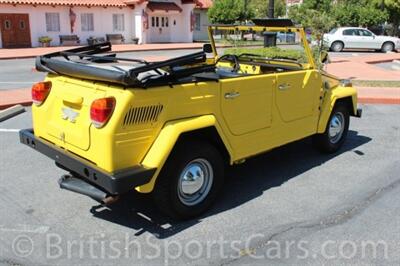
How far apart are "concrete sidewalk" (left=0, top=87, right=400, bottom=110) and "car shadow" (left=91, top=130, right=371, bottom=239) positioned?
11.7 feet

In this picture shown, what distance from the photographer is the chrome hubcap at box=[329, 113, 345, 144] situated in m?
6.06

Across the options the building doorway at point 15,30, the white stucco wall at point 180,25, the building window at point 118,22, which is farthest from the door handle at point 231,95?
the white stucco wall at point 180,25

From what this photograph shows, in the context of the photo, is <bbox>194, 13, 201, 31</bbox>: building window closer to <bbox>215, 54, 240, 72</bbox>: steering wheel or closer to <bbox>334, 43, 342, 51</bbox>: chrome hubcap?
<bbox>334, 43, 342, 51</bbox>: chrome hubcap

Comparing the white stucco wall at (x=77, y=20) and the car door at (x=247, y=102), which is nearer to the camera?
the car door at (x=247, y=102)

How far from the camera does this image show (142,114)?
11.9ft

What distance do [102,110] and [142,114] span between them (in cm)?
33

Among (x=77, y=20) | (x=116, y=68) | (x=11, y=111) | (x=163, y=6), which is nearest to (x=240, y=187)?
(x=116, y=68)

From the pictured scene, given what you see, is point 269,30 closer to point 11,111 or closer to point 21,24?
point 11,111

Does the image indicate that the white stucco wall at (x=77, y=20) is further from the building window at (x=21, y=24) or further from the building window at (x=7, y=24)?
the building window at (x=7, y=24)

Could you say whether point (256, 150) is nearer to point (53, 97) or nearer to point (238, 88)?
point (238, 88)

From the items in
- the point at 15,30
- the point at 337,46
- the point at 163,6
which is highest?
the point at 163,6

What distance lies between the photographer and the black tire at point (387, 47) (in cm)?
2730

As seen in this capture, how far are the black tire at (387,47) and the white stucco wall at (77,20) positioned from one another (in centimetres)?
1812

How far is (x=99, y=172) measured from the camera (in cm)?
358
